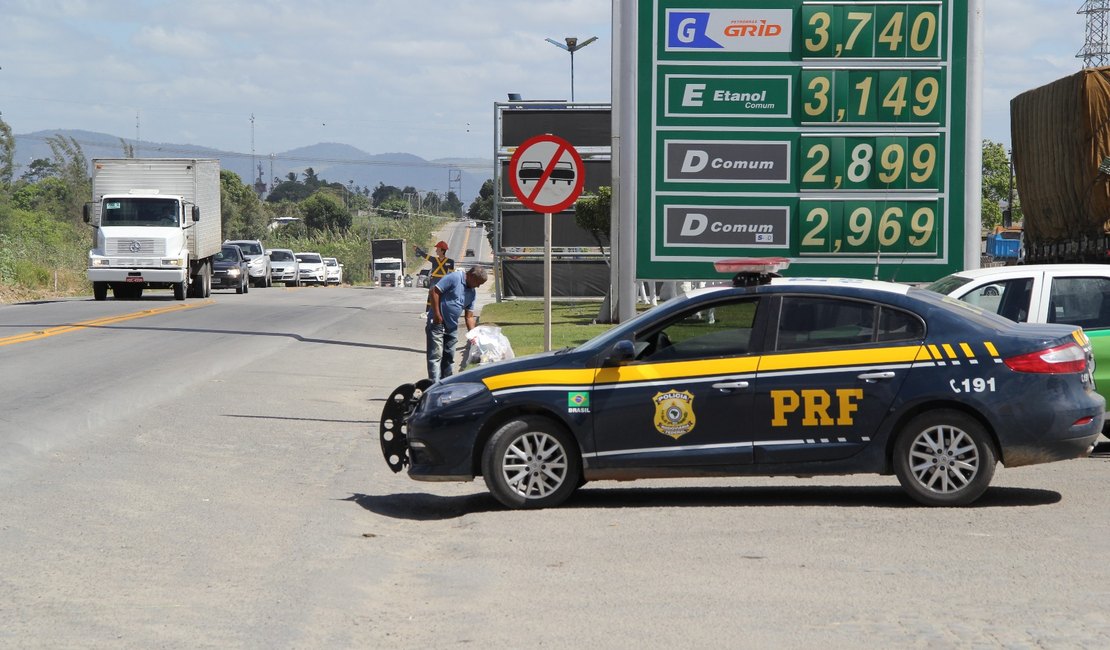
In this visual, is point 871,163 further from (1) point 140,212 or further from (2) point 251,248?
(2) point 251,248

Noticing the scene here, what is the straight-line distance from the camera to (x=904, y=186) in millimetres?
15977

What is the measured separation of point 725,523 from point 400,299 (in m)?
37.5

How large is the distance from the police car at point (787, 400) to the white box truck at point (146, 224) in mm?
28397

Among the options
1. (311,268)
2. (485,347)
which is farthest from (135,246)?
(311,268)

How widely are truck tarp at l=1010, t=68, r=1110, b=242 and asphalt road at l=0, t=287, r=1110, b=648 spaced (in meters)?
6.71

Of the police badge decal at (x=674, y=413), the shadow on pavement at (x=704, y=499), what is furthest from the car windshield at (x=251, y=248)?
the police badge decal at (x=674, y=413)

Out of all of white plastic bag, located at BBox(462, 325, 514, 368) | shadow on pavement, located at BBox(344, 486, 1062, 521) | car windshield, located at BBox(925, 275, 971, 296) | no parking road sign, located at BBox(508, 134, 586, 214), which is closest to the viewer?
shadow on pavement, located at BBox(344, 486, 1062, 521)

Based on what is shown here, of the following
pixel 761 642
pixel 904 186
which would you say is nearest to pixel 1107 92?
pixel 904 186

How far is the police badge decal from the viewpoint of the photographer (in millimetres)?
8953

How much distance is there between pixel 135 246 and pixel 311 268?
33.4 m

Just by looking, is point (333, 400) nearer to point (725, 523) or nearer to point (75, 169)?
point (725, 523)

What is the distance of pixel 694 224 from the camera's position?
16031mm

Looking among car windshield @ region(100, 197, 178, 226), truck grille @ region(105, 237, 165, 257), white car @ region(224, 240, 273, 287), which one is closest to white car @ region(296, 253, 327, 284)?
white car @ region(224, 240, 273, 287)

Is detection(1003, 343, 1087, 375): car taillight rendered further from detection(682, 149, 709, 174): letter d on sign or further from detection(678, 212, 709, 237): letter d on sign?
detection(682, 149, 709, 174): letter d on sign
